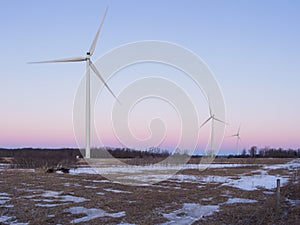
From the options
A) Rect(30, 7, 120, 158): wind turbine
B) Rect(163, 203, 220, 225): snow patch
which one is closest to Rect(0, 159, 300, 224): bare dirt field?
Rect(163, 203, 220, 225): snow patch

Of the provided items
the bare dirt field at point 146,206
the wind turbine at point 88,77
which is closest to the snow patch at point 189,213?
the bare dirt field at point 146,206

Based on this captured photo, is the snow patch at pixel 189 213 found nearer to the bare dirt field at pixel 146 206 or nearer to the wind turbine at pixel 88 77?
the bare dirt field at pixel 146 206

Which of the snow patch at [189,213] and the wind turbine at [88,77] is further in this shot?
the wind turbine at [88,77]

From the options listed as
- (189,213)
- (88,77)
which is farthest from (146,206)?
(88,77)

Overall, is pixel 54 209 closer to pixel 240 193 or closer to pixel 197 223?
pixel 197 223

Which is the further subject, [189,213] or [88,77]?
[88,77]

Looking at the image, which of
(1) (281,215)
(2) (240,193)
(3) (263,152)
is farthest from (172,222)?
(3) (263,152)

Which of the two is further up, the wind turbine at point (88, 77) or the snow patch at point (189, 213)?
the wind turbine at point (88, 77)

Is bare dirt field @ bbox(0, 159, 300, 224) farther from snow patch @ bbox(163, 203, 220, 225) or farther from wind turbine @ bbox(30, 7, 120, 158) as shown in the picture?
wind turbine @ bbox(30, 7, 120, 158)

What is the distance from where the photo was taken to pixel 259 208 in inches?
506

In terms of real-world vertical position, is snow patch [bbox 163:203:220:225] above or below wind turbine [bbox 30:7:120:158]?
below

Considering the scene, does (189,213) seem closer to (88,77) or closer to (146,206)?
(146,206)

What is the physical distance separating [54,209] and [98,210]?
1.52 metres

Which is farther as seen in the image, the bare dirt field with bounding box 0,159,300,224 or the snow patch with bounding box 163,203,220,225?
the snow patch with bounding box 163,203,220,225
